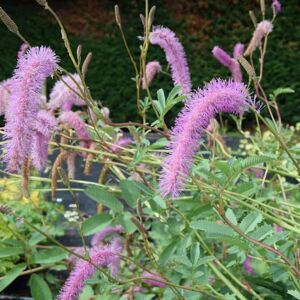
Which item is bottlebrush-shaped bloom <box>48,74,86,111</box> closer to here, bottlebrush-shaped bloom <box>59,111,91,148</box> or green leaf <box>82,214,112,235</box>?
bottlebrush-shaped bloom <box>59,111,91,148</box>

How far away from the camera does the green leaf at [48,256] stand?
145 centimetres

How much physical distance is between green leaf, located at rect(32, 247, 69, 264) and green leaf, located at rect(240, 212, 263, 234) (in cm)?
40

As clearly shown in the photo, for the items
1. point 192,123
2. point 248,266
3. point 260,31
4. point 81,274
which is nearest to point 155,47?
point 260,31

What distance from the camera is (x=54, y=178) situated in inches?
55.5

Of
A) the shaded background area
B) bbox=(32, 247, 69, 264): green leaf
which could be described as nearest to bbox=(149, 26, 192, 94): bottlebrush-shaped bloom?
bbox=(32, 247, 69, 264): green leaf

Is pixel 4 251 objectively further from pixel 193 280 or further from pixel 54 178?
pixel 193 280

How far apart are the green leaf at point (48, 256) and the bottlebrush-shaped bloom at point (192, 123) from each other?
1.77 ft

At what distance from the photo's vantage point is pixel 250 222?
1253mm

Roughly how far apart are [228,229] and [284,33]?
668cm

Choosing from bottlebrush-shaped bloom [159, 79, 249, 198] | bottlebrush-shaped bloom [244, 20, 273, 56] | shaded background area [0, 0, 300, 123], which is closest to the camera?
bottlebrush-shaped bloom [159, 79, 249, 198]

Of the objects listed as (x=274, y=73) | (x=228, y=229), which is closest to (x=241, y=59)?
(x=228, y=229)

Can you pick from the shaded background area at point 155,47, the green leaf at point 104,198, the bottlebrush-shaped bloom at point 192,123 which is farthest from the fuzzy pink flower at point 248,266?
the shaded background area at point 155,47

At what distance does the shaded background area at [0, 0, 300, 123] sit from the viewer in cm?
742

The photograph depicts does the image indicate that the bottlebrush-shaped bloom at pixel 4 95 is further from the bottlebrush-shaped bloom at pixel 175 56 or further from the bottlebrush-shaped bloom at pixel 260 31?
the bottlebrush-shaped bloom at pixel 260 31
